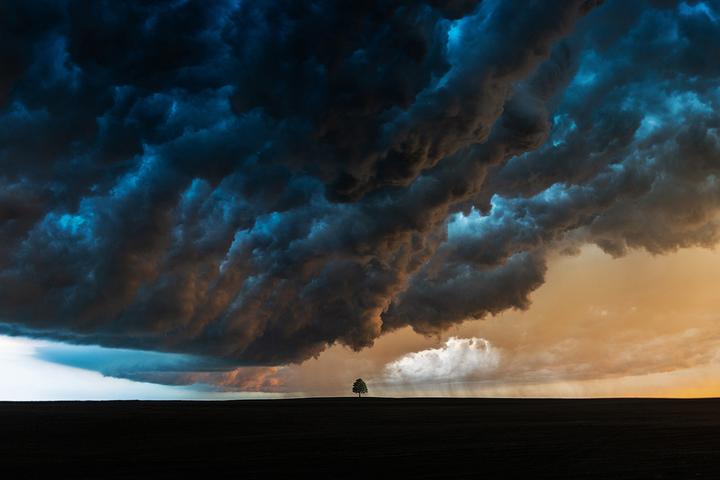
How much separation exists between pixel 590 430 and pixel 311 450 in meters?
25.3

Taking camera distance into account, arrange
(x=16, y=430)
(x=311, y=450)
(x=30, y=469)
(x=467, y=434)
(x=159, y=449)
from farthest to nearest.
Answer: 1. (x=16, y=430)
2. (x=467, y=434)
3. (x=159, y=449)
4. (x=311, y=450)
5. (x=30, y=469)

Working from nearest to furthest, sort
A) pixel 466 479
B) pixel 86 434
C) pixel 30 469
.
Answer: pixel 466 479, pixel 30 469, pixel 86 434

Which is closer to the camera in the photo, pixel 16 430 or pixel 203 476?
pixel 203 476

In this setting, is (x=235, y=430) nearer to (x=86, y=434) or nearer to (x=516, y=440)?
(x=86, y=434)

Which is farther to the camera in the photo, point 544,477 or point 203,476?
point 203,476

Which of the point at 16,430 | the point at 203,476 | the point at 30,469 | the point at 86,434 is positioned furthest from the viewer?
the point at 16,430

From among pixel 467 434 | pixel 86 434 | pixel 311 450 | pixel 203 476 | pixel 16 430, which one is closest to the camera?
pixel 203 476

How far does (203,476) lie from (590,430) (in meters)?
34.2

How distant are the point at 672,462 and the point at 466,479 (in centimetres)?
1188

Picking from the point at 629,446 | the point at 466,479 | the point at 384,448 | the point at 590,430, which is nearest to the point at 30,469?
the point at 384,448

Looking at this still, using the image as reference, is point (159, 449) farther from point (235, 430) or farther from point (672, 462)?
point (672, 462)

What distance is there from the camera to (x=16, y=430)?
55188 mm

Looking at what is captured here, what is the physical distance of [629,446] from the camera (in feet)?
120

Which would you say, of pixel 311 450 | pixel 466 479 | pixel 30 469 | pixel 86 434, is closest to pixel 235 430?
pixel 86 434
